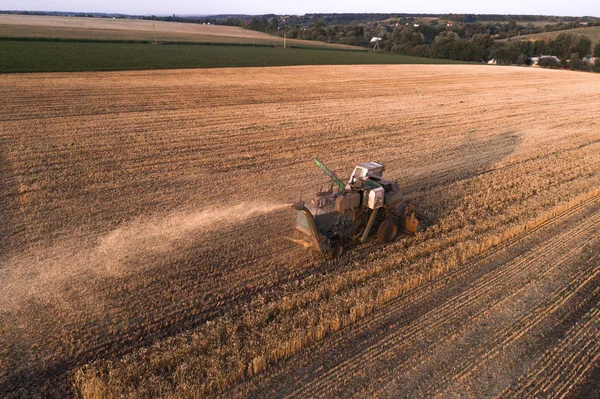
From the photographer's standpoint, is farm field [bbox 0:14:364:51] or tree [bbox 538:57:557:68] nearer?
tree [bbox 538:57:557:68]

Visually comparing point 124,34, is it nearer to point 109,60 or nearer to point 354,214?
point 109,60

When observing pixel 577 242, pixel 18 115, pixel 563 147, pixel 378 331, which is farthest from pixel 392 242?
pixel 18 115

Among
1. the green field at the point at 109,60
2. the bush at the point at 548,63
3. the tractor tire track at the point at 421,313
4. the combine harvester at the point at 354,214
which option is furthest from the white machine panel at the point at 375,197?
the bush at the point at 548,63

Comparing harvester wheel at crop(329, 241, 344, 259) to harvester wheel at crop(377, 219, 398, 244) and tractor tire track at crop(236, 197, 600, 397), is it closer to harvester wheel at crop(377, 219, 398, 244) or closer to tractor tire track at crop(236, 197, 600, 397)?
harvester wheel at crop(377, 219, 398, 244)

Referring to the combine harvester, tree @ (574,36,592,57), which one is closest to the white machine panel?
the combine harvester

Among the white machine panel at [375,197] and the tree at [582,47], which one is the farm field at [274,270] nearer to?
the white machine panel at [375,197]

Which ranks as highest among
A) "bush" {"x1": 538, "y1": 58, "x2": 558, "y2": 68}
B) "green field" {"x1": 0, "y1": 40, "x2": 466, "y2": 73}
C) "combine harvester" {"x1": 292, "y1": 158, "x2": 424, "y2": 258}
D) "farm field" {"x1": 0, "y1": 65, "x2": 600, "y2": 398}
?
"combine harvester" {"x1": 292, "y1": 158, "x2": 424, "y2": 258}
